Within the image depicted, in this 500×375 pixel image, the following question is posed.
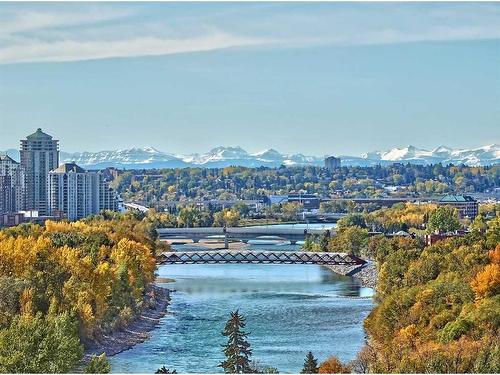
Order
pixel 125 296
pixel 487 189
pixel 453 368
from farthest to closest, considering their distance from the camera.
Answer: pixel 487 189
pixel 125 296
pixel 453 368

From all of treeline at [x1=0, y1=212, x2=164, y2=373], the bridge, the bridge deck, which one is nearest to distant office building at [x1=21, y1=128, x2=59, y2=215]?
the bridge deck

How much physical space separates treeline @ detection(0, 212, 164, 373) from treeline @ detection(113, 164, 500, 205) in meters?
33.9

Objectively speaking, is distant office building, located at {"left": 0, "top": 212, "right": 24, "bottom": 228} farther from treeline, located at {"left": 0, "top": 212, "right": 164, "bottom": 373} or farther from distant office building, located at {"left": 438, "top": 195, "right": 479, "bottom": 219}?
distant office building, located at {"left": 438, "top": 195, "right": 479, "bottom": 219}

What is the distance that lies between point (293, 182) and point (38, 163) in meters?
26.8

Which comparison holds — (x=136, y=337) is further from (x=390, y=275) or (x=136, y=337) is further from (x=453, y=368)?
(x=453, y=368)

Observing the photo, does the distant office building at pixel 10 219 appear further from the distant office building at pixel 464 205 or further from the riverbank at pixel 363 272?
the distant office building at pixel 464 205

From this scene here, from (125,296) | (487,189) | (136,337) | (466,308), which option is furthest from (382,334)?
(487,189)

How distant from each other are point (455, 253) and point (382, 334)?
132 inches

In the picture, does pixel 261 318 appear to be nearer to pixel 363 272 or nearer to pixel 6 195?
pixel 363 272

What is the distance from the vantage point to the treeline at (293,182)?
180 feet

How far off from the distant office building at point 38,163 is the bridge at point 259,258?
39.9ft

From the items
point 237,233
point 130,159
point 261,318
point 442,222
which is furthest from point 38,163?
point 130,159

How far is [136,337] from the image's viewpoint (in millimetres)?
12383

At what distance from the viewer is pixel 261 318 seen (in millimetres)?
13914
